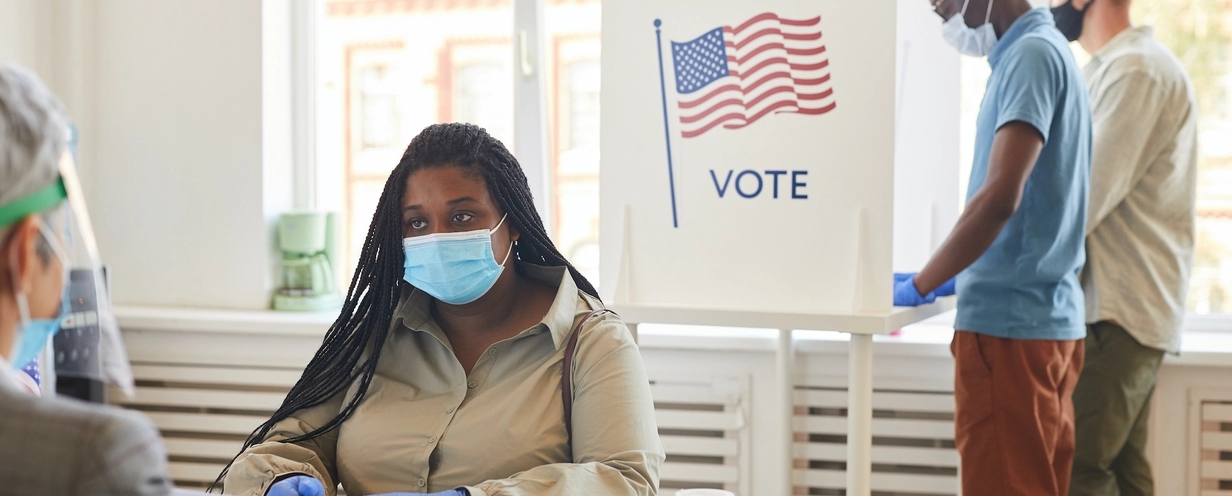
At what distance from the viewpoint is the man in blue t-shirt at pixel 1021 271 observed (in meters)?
1.90

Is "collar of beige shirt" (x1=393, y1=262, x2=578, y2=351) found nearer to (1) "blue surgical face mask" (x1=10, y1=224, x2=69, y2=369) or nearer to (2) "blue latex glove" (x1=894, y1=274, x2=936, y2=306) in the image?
(2) "blue latex glove" (x1=894, y1=274, x2=936, y2=306)

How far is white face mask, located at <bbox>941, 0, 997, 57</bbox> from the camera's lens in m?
2.11

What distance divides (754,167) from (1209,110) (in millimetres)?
1582

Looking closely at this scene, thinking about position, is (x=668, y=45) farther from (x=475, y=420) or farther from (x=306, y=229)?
(x=306, y=229)

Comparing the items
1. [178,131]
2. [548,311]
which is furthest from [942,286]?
[178,131]

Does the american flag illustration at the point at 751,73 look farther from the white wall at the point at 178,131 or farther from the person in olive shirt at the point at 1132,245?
the white wall at the point at 178,131

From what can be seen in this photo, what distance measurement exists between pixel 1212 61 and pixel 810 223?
61.4 inches

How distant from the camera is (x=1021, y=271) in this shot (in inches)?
77.2

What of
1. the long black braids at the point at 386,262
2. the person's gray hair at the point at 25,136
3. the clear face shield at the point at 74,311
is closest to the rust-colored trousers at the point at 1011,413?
the long black braids at the point at 386,262

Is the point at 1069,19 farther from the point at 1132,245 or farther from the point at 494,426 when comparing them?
the point at 494,426

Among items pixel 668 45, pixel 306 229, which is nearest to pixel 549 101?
pixel 306 229

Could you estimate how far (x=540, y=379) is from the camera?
1.51 metres

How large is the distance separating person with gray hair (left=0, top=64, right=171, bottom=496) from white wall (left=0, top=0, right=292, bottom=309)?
2.39 metres

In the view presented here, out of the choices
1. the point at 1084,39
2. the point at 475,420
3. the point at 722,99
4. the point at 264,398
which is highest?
the point at 1084,39
